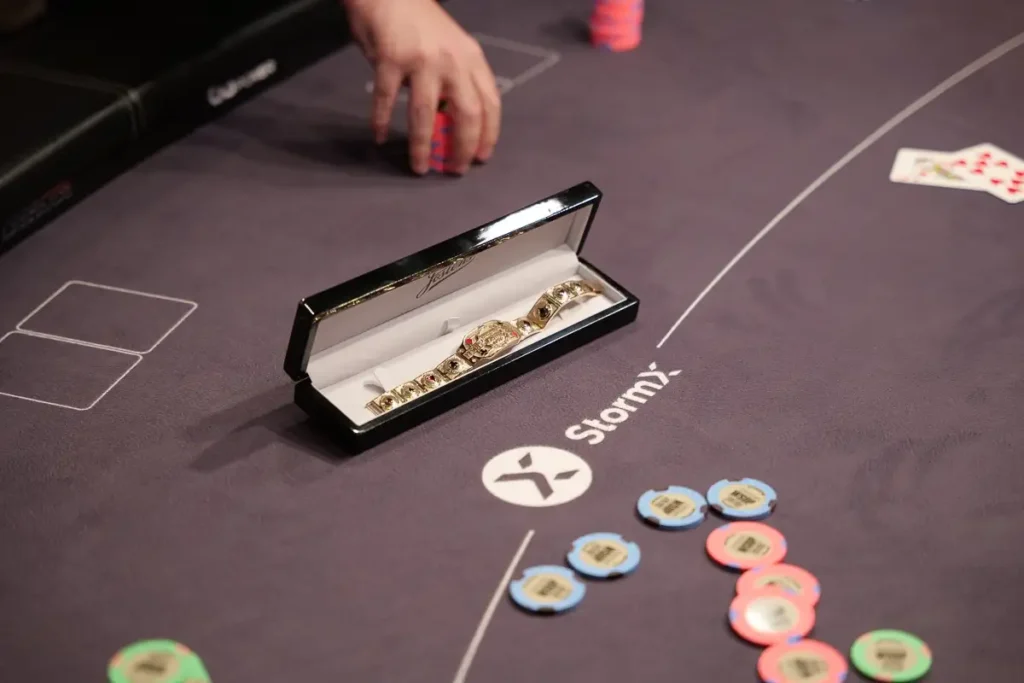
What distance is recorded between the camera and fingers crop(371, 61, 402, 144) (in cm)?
208

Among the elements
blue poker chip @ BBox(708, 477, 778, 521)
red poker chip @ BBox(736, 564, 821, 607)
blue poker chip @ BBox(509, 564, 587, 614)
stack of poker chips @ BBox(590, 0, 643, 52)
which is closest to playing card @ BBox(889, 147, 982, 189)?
stack of poker chips @ BBox(590, 0, 643, 52)

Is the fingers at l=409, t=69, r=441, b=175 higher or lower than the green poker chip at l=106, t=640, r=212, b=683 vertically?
higher

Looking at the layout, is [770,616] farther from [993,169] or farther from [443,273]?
[993,169]

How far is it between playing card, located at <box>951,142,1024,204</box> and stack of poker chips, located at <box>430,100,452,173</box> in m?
0.86

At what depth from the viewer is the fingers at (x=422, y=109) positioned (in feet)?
6.77

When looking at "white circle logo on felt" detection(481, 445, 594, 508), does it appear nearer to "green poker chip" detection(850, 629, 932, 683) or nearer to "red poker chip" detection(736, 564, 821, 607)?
"red poker chip" detection(736, 564, 821, 607)

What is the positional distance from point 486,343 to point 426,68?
0.61m

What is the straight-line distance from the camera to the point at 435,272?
63.9 inches

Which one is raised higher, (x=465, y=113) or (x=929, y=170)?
(x=465, y=113)

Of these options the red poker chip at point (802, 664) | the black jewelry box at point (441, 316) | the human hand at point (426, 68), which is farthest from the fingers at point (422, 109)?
the red poker chip at point (802, 664)

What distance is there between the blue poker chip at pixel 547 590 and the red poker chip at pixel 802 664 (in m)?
0.20

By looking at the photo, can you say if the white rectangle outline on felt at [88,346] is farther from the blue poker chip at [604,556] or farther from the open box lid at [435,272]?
the blue poker chip at [604,556]

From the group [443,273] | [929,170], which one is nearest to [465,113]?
[443,273]

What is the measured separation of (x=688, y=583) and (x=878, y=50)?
5.16 feet
